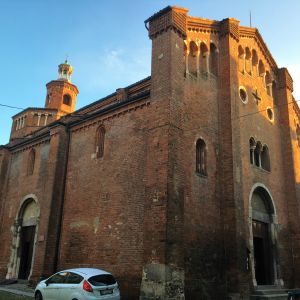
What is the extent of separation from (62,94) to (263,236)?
22.6m

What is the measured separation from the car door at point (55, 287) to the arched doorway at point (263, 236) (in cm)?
830

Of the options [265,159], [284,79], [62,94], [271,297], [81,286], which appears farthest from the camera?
[62,94]

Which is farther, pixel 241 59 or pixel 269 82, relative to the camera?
pixel 269 82

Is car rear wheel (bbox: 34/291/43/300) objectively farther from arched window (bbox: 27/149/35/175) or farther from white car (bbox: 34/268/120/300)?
arched window (bbox: 27/149/35/175)

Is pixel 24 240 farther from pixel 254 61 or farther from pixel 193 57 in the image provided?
pixel 254 61

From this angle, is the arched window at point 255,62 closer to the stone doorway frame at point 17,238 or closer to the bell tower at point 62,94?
the stone doorway frame at point 17,238

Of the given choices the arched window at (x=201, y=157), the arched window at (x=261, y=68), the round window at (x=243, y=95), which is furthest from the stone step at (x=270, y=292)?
the arched window at (x=261, y=68)

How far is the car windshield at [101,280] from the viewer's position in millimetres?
10641

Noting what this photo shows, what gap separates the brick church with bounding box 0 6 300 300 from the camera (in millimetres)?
12680

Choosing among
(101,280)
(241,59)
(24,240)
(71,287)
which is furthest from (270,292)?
(24,240)

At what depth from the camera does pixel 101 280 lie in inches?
428

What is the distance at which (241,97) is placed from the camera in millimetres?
17609

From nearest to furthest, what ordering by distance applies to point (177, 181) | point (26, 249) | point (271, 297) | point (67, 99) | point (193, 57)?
1. point (177, 181)
2. point (271, 297)
3. point (193, 57)
4. point (26, 249)
5. point (67, 99)

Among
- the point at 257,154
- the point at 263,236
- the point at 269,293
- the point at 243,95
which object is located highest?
the point at 243,95
